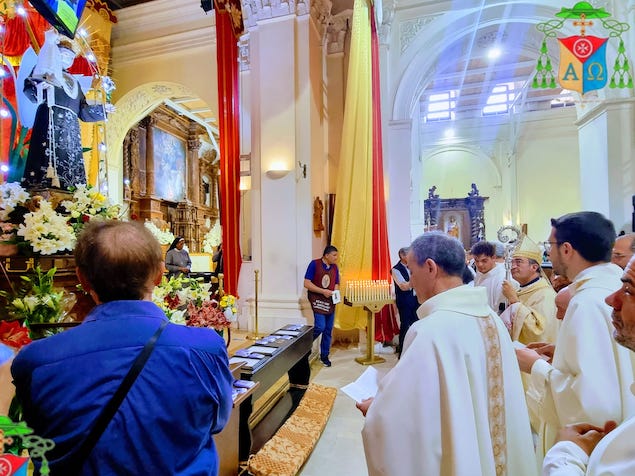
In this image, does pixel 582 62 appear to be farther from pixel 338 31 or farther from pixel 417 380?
pixel 417 380

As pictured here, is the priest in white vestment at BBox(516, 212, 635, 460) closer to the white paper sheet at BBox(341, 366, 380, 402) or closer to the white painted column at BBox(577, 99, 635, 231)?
the white paper sheet at BBox(341, 366, 380, 402)

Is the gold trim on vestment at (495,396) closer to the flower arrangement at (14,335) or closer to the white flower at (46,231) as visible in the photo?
the flower arrangement at (14,335)

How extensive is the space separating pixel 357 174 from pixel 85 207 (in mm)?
3616

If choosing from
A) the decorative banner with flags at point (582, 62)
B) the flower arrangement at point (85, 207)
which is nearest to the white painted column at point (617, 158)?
the decorative banner with flags at point (582, 62)

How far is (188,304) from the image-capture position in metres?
2.43

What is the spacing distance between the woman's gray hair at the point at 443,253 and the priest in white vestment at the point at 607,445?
507mm

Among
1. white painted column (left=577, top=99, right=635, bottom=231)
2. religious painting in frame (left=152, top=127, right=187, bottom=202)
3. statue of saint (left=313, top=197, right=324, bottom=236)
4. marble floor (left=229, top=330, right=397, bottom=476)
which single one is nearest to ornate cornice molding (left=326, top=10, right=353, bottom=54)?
statue of saint (left=313, top=197, right=324, bottom=236)

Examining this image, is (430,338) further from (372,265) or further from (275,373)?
(372,265)

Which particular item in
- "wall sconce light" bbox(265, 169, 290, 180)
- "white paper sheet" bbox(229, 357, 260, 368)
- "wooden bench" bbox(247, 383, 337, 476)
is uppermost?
"wall sconce light" bbox(265, 169, 290, 180)

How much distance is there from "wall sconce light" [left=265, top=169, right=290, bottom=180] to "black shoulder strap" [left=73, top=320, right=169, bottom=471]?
489cm

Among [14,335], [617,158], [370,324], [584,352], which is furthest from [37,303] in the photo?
[617,158]

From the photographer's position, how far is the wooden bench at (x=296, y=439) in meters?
2.52

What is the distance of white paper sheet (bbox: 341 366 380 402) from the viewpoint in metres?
1.64

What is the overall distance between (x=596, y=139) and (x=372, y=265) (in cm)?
461
